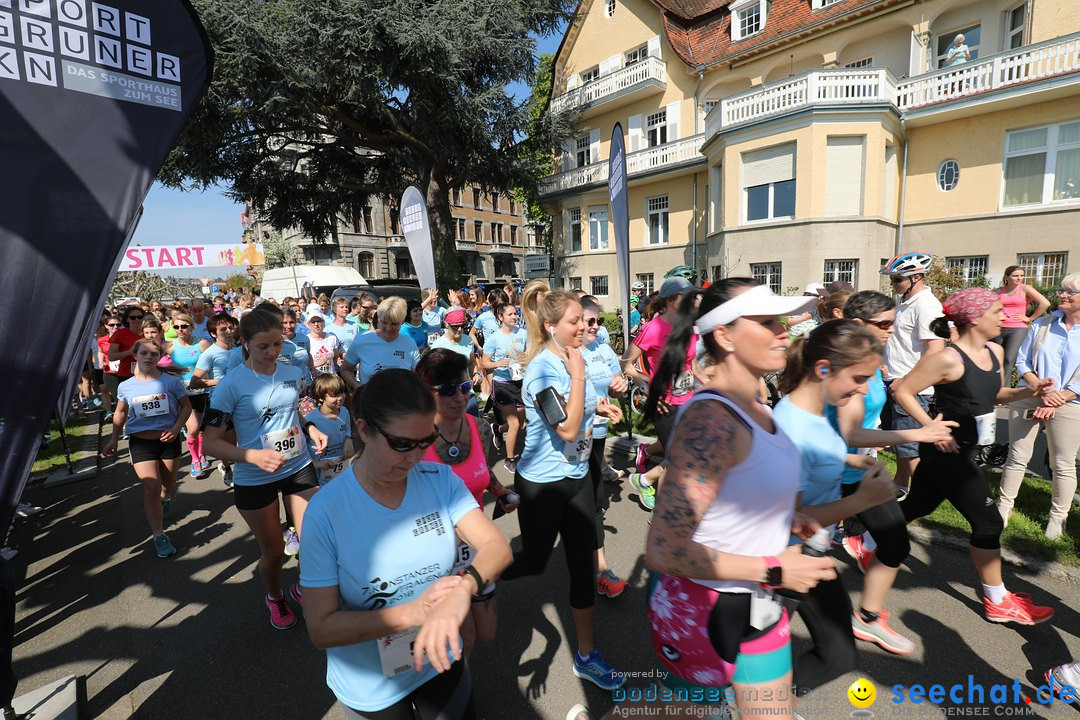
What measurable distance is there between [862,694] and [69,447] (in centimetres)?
1071

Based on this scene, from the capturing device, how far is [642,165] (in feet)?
74.4

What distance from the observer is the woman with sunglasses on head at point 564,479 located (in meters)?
2.74

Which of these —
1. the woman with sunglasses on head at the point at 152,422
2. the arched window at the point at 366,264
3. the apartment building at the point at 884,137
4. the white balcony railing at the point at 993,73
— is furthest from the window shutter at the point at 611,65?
the arched window at the point at 366,264

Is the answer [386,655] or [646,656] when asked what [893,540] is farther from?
[386,655]

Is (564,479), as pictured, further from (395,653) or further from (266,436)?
(266,436)

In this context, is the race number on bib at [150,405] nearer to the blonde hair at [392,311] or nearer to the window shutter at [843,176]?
the blonde hair at [392,311]

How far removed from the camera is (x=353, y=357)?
5.20 metres

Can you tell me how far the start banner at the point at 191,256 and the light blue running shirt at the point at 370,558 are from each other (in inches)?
1015

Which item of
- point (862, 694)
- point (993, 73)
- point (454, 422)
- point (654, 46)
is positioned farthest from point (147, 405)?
point (654, 46)

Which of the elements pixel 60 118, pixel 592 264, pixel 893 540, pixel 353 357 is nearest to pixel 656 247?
pixel 592 264

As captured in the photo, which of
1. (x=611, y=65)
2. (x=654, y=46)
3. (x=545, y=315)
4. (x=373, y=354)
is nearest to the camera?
(x=545, y=315)

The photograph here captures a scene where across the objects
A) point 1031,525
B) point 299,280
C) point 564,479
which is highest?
point 299,280

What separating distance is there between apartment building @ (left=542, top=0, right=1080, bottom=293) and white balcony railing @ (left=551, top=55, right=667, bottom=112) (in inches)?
42.4

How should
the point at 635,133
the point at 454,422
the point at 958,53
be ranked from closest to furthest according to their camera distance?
the point at 454,422
the point at 958,53
the point at 635,133
